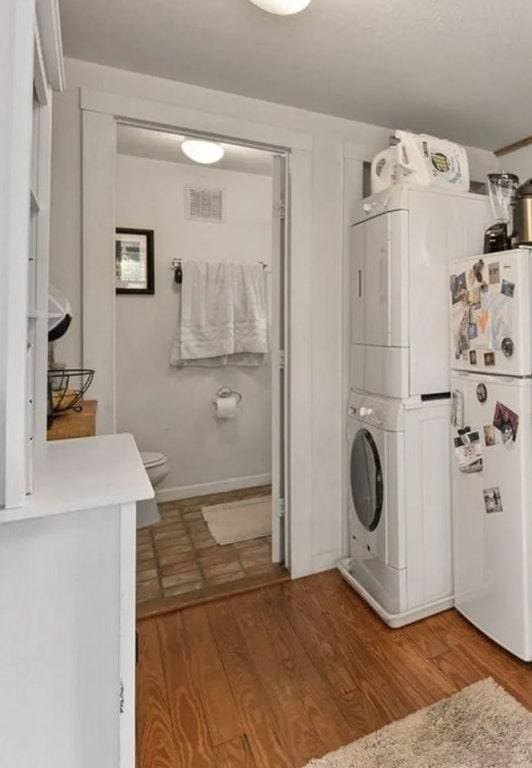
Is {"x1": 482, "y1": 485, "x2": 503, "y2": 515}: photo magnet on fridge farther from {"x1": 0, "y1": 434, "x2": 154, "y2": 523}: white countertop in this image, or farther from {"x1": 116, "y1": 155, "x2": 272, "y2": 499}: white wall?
{"x1": 116, "y1": 155, "x2": 272, "y2": 499}: white wall

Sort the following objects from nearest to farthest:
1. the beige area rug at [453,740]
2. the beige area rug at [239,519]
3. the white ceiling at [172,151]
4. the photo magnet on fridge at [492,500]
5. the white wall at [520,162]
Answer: the beige area rug at [453,740]
the photo magnet on fridge at [492,500]
the white wall at [520,162]
the white ceiling at [172,151]
the beige area rug at [239,519]

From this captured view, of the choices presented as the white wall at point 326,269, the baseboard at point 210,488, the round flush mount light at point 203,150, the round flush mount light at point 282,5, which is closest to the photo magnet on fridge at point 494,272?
the white wall at point 326,269

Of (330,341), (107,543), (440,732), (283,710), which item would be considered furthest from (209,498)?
(107,543)

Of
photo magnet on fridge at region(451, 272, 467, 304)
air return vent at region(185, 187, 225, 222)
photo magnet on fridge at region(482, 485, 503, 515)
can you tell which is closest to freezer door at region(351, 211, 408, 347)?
photo magnet on fridge at region(451, 272, 467, 304)

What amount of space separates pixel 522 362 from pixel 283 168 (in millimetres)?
1542

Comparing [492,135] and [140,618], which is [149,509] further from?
[492,135]

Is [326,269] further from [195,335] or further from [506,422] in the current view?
[195,335]

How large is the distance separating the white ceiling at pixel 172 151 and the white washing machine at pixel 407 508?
1.87 meters

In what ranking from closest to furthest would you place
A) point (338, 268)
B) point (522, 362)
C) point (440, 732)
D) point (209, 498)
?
point (440, 732)
point (522, 362)
point (338, 268)
point (209, 498)

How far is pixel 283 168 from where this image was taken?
231 cm

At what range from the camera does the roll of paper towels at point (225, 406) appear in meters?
3.51

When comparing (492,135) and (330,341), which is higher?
(492,135)

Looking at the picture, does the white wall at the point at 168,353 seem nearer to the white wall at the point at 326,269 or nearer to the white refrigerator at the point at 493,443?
the white wall at the point at 326,269

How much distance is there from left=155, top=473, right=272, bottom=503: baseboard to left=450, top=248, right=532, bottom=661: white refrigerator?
6.60 feet
